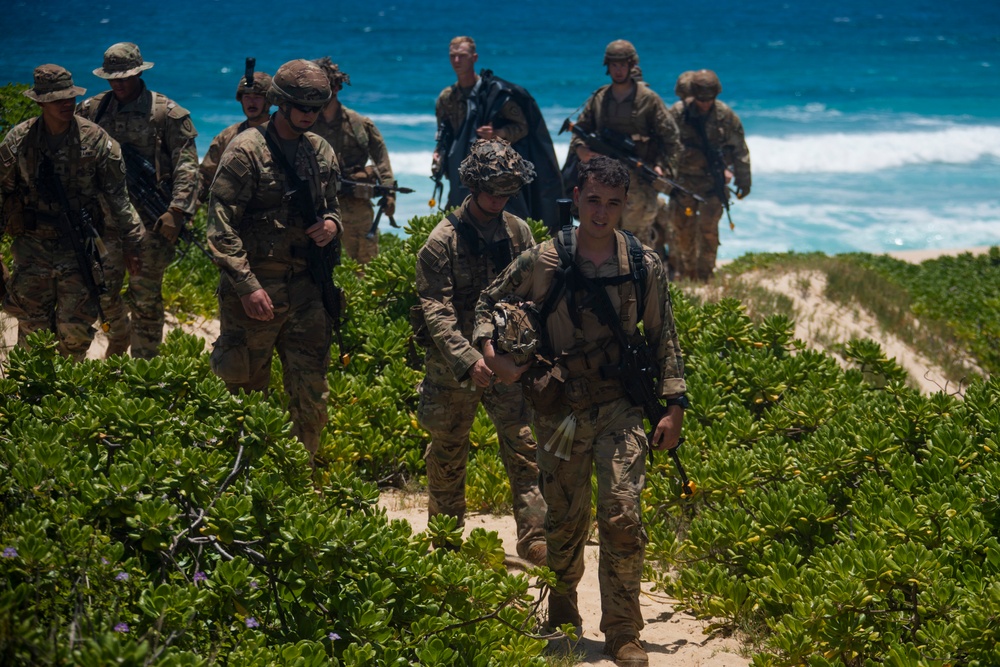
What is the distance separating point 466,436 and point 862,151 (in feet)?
105

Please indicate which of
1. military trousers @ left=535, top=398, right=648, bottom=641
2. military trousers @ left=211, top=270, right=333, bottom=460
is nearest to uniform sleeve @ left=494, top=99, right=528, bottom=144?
military trousers @ left=211, top=270, right=333, bottom=460

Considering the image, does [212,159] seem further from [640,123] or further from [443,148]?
[640,123]

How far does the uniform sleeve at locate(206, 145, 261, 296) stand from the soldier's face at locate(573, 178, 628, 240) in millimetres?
1993

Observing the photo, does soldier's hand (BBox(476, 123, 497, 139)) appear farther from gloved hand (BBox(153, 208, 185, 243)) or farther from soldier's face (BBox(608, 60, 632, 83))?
gloved hand (BBox(153, 208, 185, 243))

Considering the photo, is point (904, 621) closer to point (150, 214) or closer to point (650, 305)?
point (650, 305)

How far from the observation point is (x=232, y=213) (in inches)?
246

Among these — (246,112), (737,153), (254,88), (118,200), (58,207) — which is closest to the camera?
(58,207)

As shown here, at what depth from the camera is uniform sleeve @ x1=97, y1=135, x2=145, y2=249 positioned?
7.31 m

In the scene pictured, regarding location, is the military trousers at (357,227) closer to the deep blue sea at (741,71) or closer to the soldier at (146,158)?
the soldier at (146,158)

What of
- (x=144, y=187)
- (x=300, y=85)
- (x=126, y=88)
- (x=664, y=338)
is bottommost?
(x=664, y=338)

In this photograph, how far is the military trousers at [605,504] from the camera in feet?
16.6

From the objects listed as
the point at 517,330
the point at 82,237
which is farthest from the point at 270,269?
the point at 517,330

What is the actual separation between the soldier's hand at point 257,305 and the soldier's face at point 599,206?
1.94m

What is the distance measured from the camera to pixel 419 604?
14.4ft
